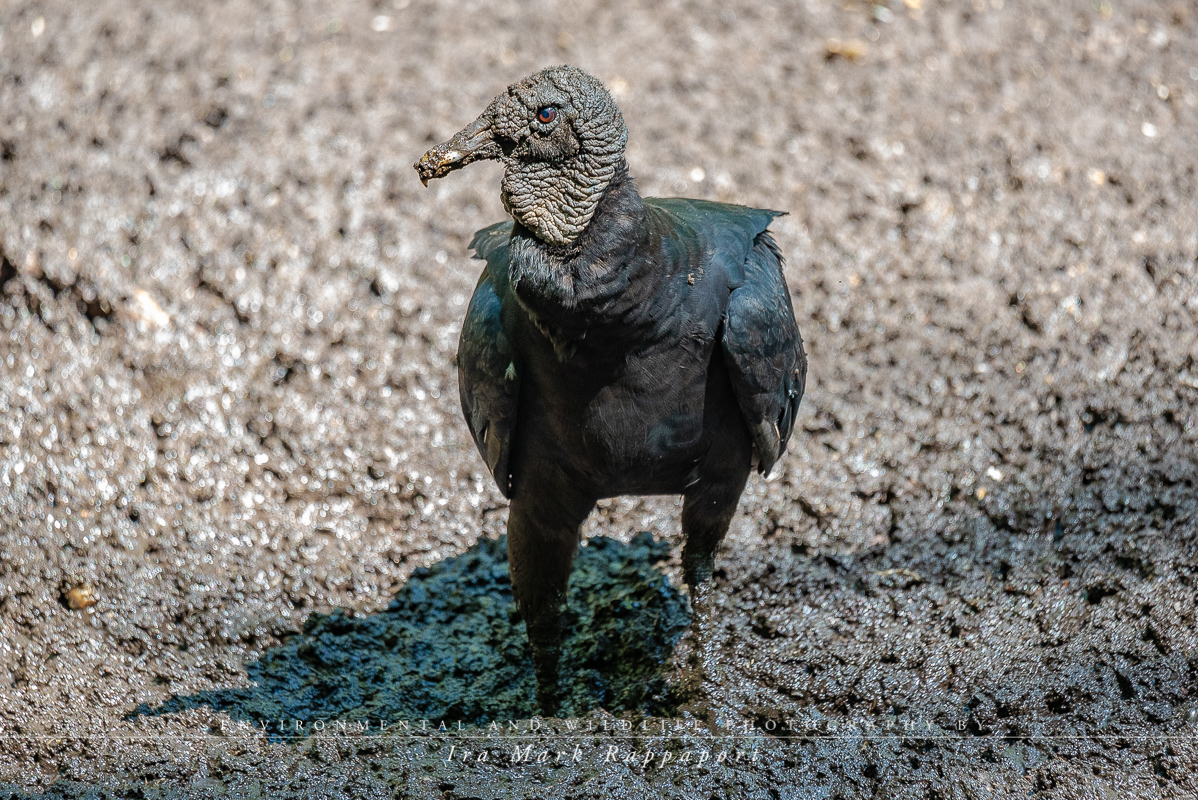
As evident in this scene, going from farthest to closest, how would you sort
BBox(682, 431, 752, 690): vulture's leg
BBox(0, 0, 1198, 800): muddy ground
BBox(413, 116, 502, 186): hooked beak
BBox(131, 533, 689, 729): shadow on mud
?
BBox(131, 533, 689, 729): shadow on mud → BBox(0, 0, 1198, 800): muddy ground → BBox(682, 431, 752, 690): vulture's leg → BBox(413, 116, 502, 186): hooked beak

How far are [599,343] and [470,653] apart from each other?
1.83 metres

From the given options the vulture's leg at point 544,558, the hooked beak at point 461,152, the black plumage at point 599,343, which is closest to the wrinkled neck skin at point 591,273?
the black plumage at point 599,343

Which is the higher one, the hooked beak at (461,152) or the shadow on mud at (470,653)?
the hooked beak at (461,152)

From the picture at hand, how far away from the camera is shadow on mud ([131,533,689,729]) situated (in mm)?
3895

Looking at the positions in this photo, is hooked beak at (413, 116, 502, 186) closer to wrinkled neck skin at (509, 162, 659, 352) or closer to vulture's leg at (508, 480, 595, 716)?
wrinkled neck skin at (509, 162, 659, 352)

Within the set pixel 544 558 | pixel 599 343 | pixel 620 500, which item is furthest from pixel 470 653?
pixel 599 343

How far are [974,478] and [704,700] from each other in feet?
5.69

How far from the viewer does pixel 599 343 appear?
9.68 ft

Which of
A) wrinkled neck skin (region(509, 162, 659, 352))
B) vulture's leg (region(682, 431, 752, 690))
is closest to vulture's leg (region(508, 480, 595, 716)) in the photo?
vulture's leg (region(682, 431, 752, 690))

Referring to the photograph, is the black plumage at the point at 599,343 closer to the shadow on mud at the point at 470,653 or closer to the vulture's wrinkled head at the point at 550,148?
the vulture's wrinkled head at the point at 550,148

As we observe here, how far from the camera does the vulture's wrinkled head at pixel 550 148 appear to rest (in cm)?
280

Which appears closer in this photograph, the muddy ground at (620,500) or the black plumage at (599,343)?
the black plumage at (599,343)

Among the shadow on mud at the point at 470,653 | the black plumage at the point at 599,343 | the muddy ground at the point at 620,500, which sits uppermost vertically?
the black plumage at the point at 599,343

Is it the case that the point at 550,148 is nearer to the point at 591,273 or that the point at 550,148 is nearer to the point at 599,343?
the point at 591,273
